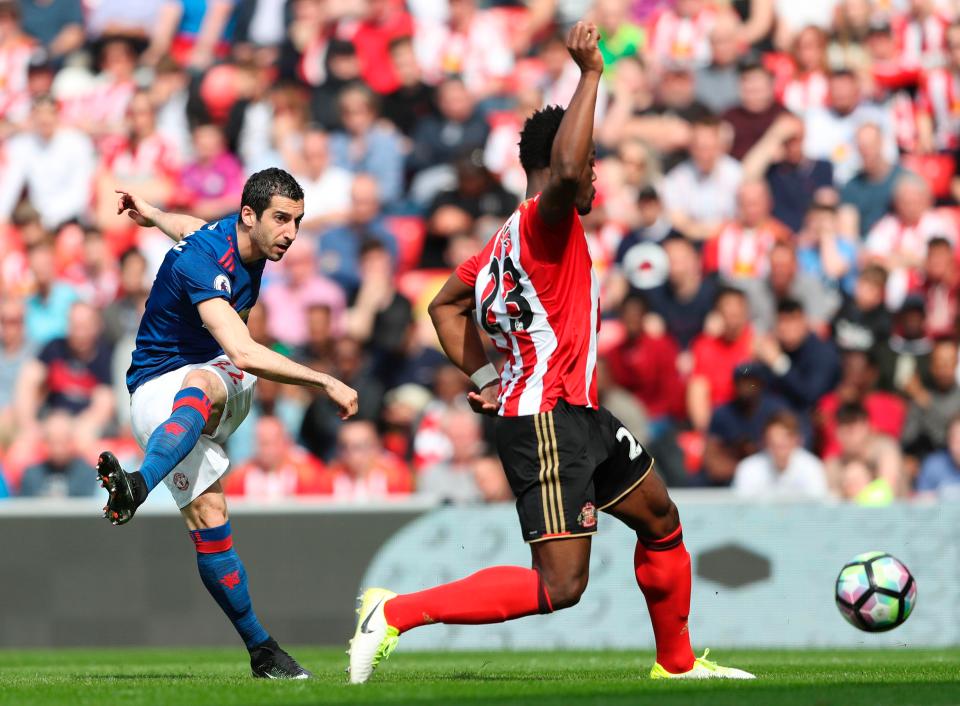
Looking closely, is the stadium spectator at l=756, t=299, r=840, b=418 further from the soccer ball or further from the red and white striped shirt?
the red and white striped shirt

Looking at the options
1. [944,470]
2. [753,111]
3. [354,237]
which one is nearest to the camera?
[944,470]

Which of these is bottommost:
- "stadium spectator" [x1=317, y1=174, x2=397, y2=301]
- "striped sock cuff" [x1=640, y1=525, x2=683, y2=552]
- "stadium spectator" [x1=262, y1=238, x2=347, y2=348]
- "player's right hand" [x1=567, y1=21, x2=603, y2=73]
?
"striped sock cuff" [x1=640, y1=525, x2=683, y2=552]

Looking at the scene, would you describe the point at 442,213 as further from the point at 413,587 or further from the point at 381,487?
the point at 413,587

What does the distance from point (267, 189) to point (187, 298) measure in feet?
2.20

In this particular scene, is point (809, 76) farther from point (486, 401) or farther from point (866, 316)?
point (486, 401)

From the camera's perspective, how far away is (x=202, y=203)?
16.9 metres

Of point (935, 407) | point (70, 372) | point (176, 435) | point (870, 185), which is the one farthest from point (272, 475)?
point (870, 185)

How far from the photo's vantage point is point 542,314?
22.9ft

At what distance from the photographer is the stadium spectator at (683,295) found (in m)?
14.3

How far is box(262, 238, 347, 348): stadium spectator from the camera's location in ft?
49.8

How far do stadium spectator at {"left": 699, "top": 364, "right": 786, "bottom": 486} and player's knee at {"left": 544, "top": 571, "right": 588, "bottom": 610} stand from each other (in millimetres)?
6536

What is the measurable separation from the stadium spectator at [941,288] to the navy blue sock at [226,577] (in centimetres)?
799

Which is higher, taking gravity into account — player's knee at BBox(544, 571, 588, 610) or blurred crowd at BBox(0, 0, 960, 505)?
blurred crowd at BBox(0, 0, 960, 505)

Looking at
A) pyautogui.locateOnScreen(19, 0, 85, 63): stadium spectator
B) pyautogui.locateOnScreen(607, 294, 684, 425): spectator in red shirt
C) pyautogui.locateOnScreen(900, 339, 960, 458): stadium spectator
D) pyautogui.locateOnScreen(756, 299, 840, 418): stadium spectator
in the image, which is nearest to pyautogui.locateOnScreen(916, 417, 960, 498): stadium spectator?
pyautogui.locateOnScreen(900, 339, 960, 458): stadium spectator
